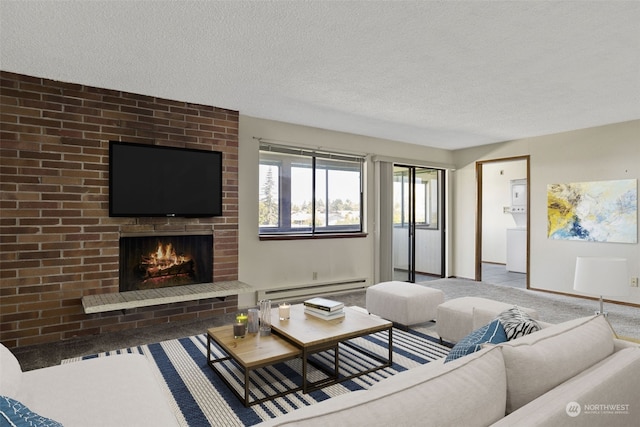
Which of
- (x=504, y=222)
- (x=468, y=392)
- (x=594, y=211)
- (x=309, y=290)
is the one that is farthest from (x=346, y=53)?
(x=504, y=222)

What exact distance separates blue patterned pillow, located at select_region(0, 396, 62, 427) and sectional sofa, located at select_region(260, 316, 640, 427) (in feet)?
2.10

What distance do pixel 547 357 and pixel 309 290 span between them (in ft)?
12.8

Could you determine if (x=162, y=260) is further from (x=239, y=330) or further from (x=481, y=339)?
(x=481, y=339)

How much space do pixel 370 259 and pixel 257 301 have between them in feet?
6.56

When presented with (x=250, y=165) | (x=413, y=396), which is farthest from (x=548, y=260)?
(x=413, y=396)

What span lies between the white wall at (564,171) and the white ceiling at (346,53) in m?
0.71

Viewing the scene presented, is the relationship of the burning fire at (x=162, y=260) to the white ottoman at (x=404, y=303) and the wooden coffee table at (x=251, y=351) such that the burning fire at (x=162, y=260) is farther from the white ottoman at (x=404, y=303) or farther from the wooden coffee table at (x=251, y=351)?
the white ottoman at (x=404, y=303)

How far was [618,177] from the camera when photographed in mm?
4824

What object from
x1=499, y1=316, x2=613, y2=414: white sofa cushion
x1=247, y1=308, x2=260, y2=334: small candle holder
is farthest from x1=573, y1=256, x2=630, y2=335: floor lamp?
x1=247, y1=308, x2=260, y2=334: small candle holder

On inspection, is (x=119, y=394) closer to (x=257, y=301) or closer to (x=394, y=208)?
(x=257, y=301)

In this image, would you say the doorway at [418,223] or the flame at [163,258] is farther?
the doorway at [418,223]

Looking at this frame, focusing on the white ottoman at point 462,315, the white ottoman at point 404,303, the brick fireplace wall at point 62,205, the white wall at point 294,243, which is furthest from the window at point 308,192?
the white ottoman at point 462,315

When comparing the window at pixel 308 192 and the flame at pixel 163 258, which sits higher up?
the window at pixel 308 192

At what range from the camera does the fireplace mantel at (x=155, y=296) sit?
3.18m
